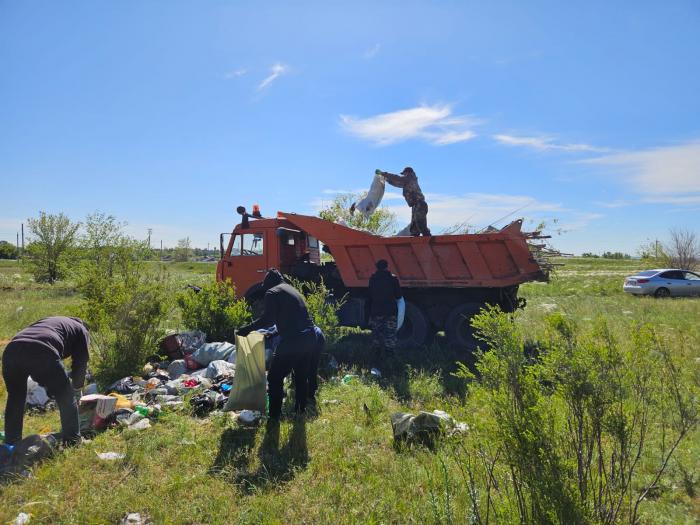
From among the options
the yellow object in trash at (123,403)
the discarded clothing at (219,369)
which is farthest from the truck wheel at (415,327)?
the yellow object in trash at (123,403)

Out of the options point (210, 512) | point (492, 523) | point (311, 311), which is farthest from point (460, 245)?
point (210, 512)

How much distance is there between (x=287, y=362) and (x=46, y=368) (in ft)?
7.02

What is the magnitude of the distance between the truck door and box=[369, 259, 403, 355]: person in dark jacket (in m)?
2.78

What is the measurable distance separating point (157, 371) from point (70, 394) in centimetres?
232

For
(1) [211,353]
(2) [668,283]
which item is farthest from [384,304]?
(2) [668,283]

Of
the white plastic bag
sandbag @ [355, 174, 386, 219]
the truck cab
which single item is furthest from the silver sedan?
the white plastic bag

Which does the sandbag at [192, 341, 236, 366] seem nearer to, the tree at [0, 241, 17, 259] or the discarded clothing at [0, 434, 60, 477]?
the discarded clothing at [0, 434, 60, 477]

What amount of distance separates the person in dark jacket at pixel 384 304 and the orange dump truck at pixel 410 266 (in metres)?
0.85

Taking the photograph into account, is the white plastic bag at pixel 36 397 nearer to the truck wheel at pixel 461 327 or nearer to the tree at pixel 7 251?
the truck wheel at pixel 461 327

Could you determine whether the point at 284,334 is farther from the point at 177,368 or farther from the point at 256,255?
the point at 256,255

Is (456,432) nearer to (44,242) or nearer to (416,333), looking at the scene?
(416,333)

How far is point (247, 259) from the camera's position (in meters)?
8.44

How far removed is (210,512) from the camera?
9.48 feet

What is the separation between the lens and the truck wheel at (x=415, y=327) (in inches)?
302
